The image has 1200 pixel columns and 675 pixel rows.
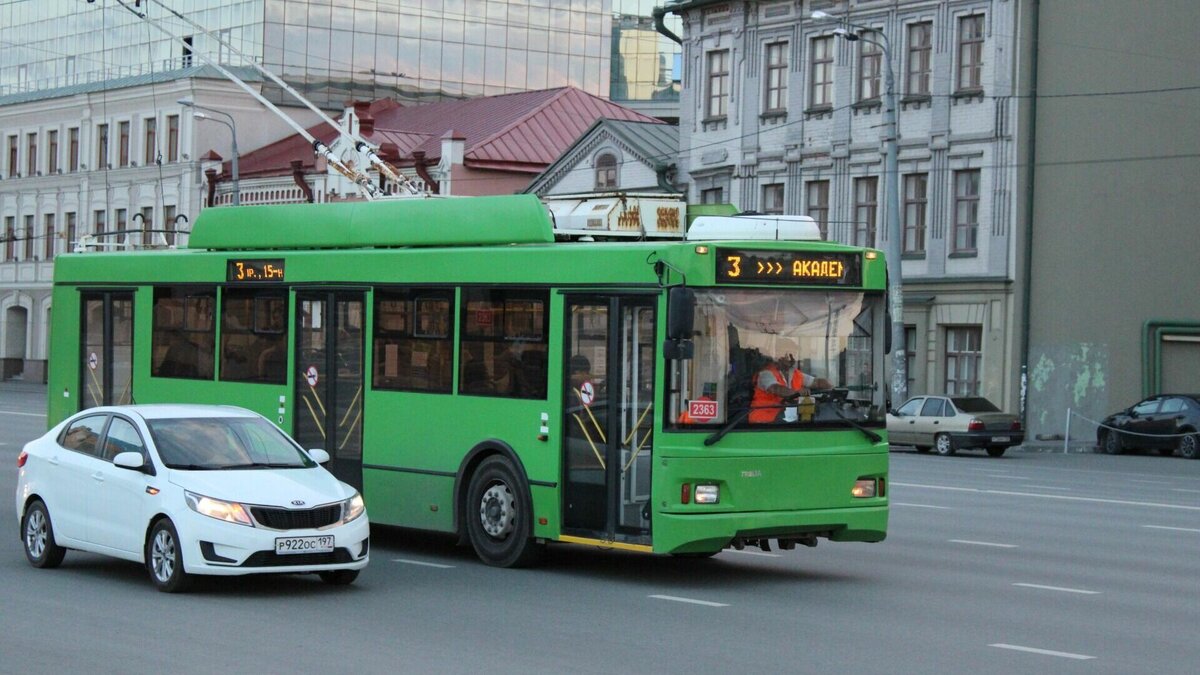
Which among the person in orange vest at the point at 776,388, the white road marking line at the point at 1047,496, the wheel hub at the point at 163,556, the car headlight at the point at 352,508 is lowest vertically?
the white road marking line at the point at 1047,496

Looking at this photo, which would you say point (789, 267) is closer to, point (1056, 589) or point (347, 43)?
point (1056, 589)

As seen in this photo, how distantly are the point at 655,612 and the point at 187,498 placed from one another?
3.38 metres

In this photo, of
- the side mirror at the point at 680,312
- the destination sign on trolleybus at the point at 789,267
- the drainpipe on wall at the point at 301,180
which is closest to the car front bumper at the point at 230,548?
the side mirror at the point at 680,312

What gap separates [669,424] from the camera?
546 inches

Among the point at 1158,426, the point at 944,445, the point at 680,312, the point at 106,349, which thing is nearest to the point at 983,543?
the point at 680,312

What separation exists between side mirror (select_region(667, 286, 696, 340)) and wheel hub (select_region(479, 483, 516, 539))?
2422 mm

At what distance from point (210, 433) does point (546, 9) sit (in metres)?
68.4

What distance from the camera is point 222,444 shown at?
45.6ft

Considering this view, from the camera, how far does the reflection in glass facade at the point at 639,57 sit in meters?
87.4

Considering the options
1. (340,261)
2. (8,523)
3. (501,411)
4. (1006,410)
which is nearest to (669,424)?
(501,411)

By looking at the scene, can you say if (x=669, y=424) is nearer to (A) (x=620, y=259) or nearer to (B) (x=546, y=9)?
(A) (x=620, y=259)

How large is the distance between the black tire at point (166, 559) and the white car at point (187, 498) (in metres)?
0.01

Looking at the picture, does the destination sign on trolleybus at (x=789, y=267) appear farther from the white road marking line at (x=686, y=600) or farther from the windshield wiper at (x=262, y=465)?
the windshield wiper at (x=262, y=465)

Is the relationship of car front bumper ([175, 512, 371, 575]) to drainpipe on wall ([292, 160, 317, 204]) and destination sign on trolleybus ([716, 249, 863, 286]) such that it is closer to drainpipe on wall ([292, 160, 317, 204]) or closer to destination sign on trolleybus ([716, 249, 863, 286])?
destination sign on trolleybus ([716, 249, 863, 286])
